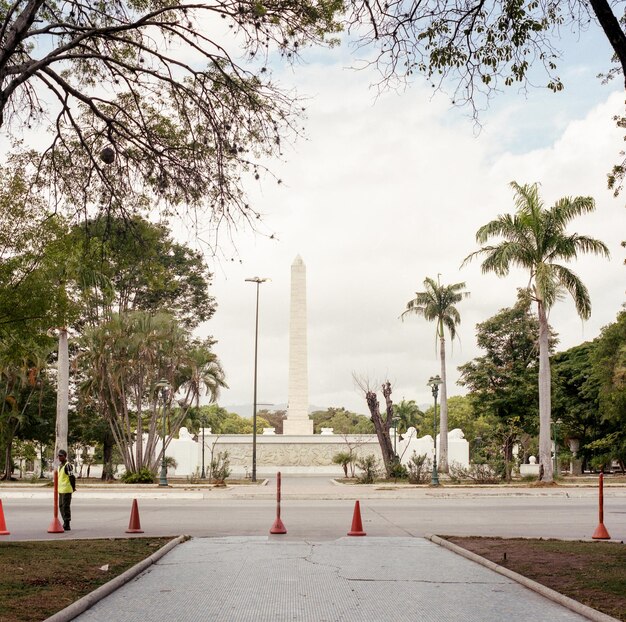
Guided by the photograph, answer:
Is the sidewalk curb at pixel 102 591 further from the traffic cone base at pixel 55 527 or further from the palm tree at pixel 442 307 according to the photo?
the palm tree at pixel 442 307

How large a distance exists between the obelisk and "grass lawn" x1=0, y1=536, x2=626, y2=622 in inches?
1727

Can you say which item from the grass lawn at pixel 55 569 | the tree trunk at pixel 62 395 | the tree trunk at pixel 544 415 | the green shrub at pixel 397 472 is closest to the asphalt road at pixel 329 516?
the grass lawn at pixel 55 569

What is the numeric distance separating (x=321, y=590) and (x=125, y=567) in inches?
118

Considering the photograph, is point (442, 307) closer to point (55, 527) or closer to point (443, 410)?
point (443, 410)

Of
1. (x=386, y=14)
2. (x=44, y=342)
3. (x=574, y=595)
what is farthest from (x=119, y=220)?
(x=574, y=595)

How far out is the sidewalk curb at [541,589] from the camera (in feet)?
26.0

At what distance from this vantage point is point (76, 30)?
12477 millimetres

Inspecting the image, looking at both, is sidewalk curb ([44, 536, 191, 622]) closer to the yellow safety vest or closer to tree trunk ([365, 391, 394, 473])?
the yellow safety vest

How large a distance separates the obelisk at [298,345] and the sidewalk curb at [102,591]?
4544 centimetres

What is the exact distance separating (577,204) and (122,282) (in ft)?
83.9

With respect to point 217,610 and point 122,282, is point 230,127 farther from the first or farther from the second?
point 122,282

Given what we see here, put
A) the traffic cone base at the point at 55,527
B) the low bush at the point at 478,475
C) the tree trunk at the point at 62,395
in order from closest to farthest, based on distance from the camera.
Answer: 1. the traffic cone base at the point at 55,527
2. the tree trunk at the point at 62,395
3. the low bush at the point at 478,475

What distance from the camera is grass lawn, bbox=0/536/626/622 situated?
8609 mm

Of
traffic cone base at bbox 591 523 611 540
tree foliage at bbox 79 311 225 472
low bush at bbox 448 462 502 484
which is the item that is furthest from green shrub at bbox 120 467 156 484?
traffic cone base at bbox 591 523 611 540
